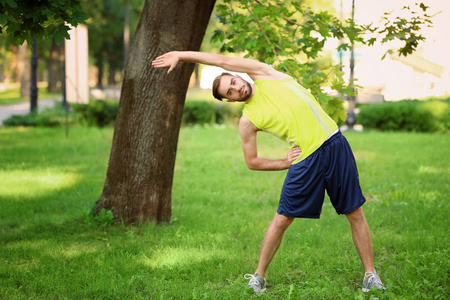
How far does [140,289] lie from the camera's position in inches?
168

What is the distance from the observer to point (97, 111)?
17906 mm

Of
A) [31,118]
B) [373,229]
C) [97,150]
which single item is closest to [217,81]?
[373,229]

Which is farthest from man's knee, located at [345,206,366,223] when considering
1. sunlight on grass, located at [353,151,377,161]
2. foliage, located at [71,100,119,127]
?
foliage, located at [71,100,119,127]

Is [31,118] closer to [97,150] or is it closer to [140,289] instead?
[97,150]

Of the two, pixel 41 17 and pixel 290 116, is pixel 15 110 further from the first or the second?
pixel 290 116

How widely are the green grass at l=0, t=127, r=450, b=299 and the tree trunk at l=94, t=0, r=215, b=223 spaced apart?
1.25ft

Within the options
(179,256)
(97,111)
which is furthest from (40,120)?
(179,256)

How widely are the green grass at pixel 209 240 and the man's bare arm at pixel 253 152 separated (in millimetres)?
1019

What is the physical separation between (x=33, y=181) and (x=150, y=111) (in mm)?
3770

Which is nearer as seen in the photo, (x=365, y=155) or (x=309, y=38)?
(x=309, y=38)

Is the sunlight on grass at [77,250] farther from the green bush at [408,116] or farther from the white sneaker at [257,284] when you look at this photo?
the green bush at [408,116]

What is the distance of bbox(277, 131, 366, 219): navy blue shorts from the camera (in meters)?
3.90

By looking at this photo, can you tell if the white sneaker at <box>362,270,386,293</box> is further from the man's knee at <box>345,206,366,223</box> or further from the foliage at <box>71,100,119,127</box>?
the foliage at <box>71,100,119,127</box>

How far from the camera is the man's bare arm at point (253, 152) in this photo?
3908mm
